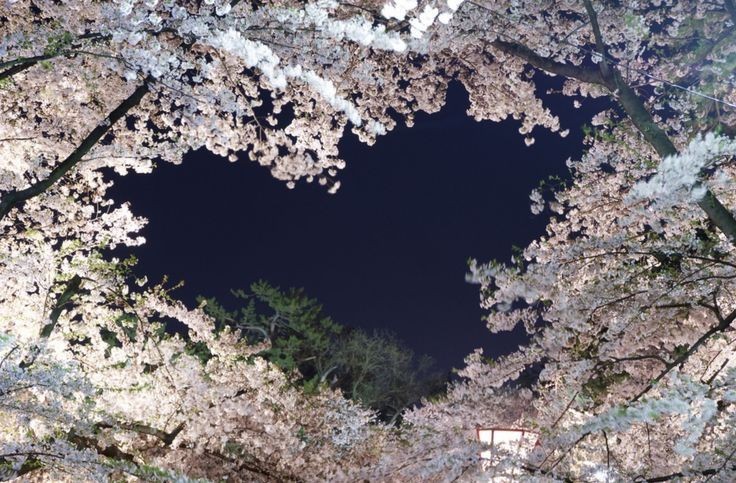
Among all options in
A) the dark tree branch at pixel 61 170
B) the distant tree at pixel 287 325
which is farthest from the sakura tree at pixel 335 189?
the distant tree at pixel 287 325

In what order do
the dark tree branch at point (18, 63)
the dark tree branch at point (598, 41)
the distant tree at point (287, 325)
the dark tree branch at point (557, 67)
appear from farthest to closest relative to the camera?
the distant tree at point (287, 325) < the dark tree branch at point (557, 67) < the dark tree branch at point (598, 41) < the dark tree branch at point (18, 63)

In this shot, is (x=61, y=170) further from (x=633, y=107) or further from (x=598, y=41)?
(x=633, y=107)

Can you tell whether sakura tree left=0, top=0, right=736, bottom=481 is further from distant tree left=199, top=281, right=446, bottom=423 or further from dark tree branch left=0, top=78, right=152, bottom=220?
distant tree left=199, top=281, right=446, bottom=423

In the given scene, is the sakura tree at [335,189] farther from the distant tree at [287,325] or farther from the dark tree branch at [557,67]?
the distant tree at [287,325]

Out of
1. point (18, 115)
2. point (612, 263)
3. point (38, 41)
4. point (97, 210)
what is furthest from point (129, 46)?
point (97, 210)

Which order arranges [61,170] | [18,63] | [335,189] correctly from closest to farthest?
[18,63]
[61,170]
[335,189]

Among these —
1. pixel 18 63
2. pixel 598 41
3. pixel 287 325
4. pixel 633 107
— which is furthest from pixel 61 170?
pixel 287 325

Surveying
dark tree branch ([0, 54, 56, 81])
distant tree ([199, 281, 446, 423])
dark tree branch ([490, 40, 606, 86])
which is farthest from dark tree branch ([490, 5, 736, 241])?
distant tree ([199, 281, 446, 423])

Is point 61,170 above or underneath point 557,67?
underneath
